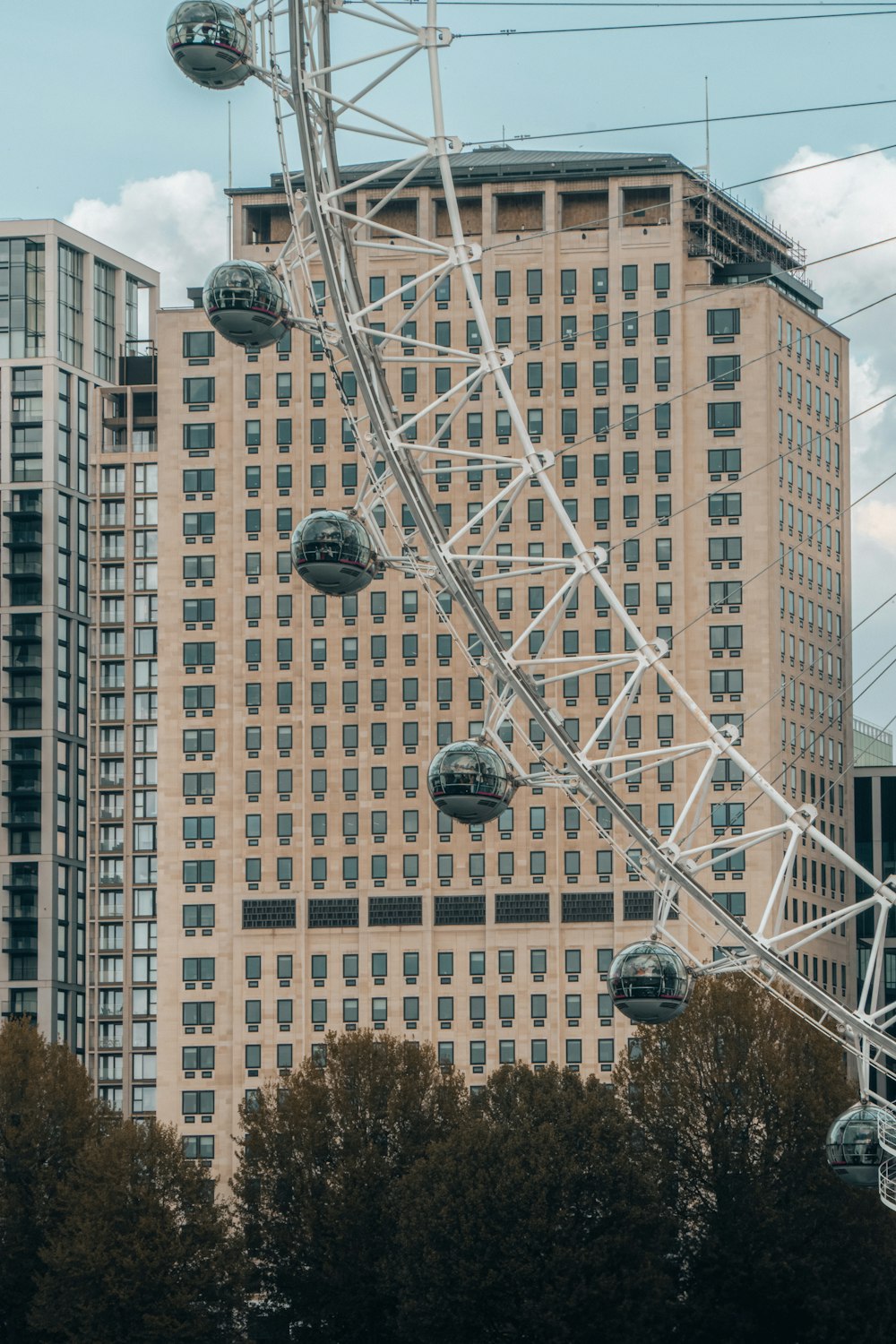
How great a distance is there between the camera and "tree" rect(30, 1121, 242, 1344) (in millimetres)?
113750

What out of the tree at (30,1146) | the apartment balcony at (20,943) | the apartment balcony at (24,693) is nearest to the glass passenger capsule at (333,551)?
the tree at (30,1146)

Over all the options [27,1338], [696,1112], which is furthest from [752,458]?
[27,1338]

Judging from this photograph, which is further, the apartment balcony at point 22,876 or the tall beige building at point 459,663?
the apartment balcony at point 22,876

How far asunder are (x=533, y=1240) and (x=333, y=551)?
4656 cm

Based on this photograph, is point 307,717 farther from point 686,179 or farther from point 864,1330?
point 864,1330

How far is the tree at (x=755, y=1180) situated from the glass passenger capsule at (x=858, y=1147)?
3678 centimetres

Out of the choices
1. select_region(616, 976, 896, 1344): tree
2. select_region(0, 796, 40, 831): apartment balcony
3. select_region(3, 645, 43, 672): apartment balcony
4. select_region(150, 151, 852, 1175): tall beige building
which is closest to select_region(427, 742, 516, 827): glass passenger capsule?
select_region(616, 976, 896, 1344): tree

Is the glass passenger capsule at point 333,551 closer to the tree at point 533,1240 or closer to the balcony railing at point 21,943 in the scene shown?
the tree at point 533,1240

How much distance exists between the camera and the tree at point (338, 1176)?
388 ft

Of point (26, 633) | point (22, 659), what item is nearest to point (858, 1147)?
point (22, 659)

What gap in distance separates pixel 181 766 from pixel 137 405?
28.4 meters

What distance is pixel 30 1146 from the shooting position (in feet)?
404

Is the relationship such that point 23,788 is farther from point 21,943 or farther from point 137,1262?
point 137,1262

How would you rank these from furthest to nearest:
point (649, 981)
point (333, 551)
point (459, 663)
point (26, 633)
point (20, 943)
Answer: point (26, 633) → point (20, 943) → point (459, 663) → point (649, 981) → point (333, 551)
